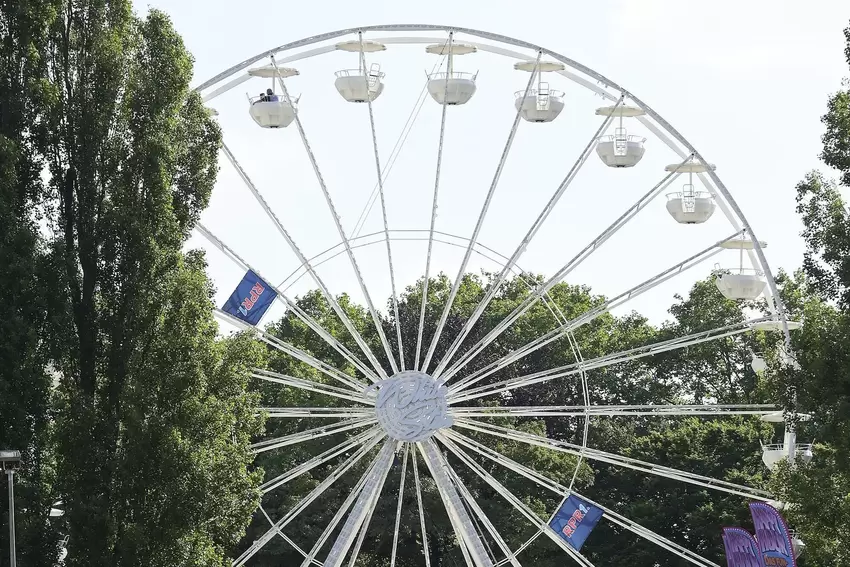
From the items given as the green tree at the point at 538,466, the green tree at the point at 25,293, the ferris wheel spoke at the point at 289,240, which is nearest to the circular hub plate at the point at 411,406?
the ferris wheel spoke at the point at 289,240

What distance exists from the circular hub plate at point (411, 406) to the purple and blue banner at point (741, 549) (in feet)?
23.5

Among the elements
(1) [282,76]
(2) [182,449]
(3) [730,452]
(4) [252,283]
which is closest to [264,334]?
(4) [252,283]

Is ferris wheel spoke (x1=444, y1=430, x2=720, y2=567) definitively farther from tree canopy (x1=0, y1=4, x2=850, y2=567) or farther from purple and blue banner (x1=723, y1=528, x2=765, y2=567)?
tree canopy (x1=0, y1=4, x2=850, y2=567)

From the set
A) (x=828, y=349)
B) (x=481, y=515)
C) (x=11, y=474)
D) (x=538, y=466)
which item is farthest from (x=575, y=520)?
(x=538, y=466)

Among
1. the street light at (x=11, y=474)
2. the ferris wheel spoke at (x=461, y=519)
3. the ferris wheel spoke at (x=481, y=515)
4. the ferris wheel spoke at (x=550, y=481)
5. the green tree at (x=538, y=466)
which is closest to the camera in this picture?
the street light at (x=11, y=474)

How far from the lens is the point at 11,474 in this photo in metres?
25.6

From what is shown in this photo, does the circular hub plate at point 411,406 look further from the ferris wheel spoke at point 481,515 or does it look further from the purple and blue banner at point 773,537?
the purple and blue banner at point 773,537

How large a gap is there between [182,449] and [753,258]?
17190 mm

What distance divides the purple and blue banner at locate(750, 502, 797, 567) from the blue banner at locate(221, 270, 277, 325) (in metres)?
11.7

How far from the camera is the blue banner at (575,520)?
36.9 m

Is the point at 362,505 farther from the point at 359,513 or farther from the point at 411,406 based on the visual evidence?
the point at 411,406

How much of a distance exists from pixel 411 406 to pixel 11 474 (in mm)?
12357

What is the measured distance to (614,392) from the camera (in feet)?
226

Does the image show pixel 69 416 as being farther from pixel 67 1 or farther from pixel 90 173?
pixel 67 1
